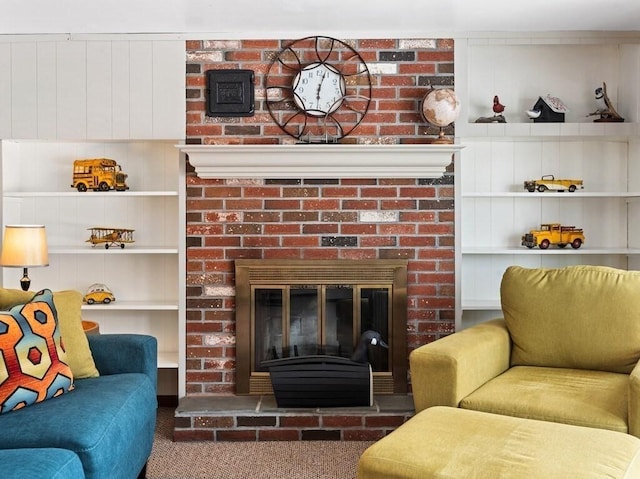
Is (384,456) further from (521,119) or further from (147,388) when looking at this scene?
(521,119)

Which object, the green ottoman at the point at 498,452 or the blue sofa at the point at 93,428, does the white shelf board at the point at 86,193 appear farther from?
the green ottoman at the point at 498,452

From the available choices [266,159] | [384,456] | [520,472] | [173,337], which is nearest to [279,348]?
[173,337]

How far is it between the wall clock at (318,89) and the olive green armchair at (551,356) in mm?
1272

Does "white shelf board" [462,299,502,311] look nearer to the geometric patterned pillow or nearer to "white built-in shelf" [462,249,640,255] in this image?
"white built-in shelf" [462,249,640,255]

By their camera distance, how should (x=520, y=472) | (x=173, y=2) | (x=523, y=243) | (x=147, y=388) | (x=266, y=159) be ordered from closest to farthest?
(x=520, y=472) → (x=147, y=388) → (x=173, y=2) → (x=266, y=159) → (x=523, y=243)

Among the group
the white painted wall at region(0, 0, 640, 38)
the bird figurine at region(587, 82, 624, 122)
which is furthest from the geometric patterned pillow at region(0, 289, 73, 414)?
the bird figurine at region(587, 82, 624, 122)

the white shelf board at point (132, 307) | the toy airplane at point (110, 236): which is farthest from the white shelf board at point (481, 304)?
the toy airplane at point (110, 236)

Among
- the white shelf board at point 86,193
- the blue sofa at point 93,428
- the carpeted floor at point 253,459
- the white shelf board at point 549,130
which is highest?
the white shelf board at point 549,130

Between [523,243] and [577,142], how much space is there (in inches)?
27.7

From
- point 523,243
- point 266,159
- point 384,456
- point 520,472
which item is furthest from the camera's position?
point 523,243

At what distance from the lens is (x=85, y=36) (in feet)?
12.4

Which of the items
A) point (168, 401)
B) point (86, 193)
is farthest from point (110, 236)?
point (168, 401)

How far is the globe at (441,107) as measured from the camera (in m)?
3.64

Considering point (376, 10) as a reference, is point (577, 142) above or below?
below
